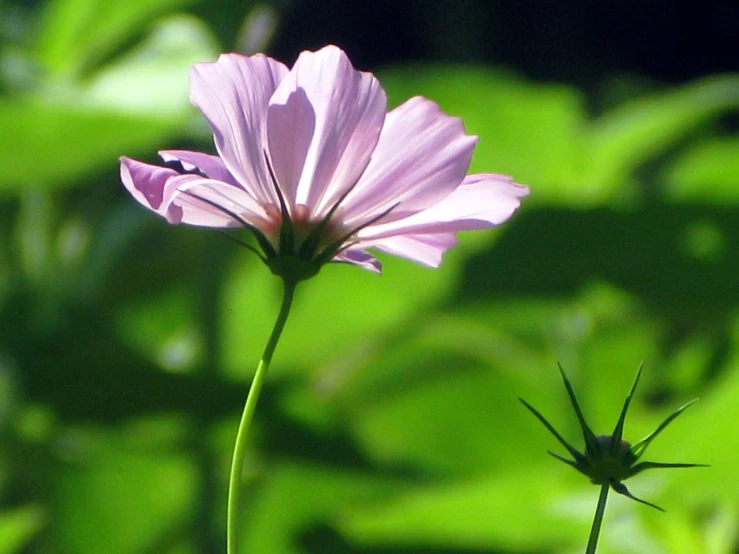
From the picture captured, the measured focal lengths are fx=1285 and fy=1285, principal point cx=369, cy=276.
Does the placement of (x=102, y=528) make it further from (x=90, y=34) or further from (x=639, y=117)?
(x=639, y=117)

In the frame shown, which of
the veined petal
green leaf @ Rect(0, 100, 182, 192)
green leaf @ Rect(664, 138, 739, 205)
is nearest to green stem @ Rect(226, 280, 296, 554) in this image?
the veined petal

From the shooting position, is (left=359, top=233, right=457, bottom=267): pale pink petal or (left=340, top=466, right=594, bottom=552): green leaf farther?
(left=340, top=466, right=594, bottom=552): green leaf

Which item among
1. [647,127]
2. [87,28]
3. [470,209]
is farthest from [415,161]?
[647,127]

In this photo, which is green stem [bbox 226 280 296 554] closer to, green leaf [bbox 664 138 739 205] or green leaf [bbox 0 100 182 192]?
green leaf [bbox 0 100 182 192]

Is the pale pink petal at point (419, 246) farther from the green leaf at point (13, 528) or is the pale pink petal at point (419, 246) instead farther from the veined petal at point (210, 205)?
the green leaf at point (13, 528)

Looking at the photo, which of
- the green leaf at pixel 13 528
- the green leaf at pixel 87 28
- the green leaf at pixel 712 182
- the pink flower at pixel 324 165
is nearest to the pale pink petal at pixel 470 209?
the pink flower at pixel 324 165

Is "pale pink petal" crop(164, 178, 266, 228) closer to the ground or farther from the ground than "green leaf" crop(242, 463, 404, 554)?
closer to the ground
